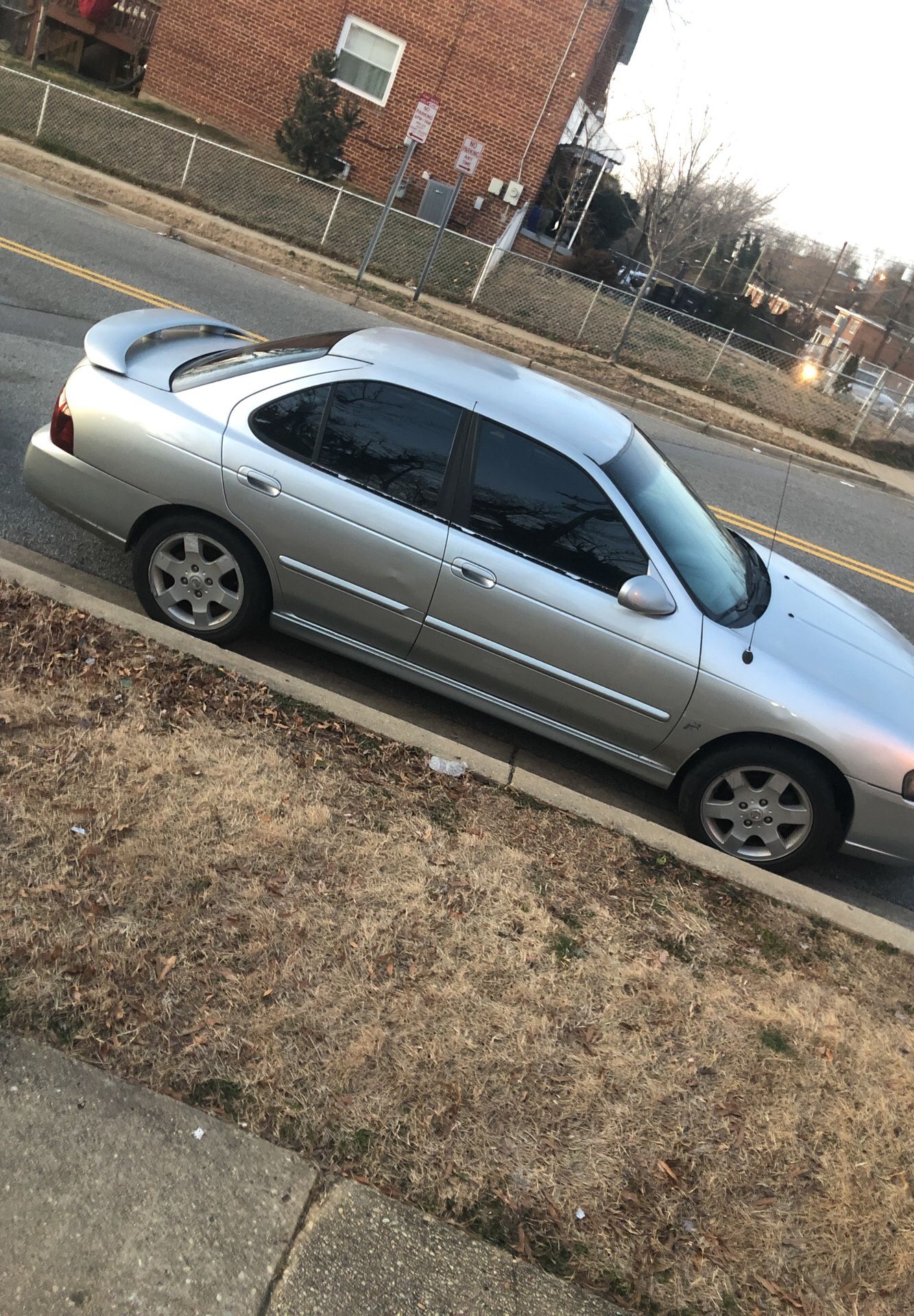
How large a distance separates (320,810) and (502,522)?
157 centimetres

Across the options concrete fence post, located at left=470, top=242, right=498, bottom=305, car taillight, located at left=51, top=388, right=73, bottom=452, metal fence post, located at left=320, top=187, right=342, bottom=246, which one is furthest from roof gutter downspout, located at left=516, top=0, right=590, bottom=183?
car taillight, located at left=51, top=388, right=73, bottom=452

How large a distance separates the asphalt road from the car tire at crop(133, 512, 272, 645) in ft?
1.26

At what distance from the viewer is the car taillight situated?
198 inches

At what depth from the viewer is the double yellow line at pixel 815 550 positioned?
1012cm

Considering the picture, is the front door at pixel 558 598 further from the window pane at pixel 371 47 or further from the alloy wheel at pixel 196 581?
the window pane at pixel 371 47

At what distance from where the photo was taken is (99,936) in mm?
3164

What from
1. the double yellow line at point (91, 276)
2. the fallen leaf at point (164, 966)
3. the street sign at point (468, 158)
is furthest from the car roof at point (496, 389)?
the street sign at point (468, 158)

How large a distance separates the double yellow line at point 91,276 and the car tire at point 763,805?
27.4 ft

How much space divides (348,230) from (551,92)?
6.94 m

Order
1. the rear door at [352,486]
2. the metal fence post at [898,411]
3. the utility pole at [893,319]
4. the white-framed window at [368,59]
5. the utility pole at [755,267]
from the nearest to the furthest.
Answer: the rear door at [352,486], the metal fence post at [898,411], the white-framed window at [368,59], the utility pole at [755,267], the utility pole at [893,319]

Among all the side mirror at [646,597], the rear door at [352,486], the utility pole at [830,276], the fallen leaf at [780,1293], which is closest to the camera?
the fallen leaf at [780,1293]

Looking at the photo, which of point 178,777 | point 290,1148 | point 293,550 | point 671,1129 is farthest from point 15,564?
point 671,1129

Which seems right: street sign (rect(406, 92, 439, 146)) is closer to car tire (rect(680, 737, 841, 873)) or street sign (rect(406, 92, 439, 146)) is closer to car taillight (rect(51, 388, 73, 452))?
car taillight (rect(51, 388, 73, 452))

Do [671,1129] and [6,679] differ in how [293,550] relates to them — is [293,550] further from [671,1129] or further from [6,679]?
[671,1129]
